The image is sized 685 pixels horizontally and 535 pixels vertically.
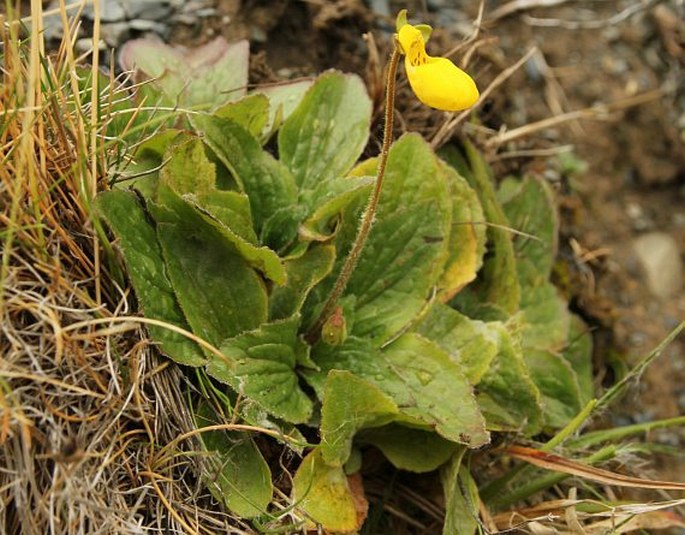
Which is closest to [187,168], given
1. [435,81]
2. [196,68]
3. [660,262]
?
[196,68]

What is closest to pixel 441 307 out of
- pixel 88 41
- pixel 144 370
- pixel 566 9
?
pixel 144 370

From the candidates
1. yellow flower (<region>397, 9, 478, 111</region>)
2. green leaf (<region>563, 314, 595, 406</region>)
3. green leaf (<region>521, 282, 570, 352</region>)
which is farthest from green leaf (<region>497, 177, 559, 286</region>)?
yellow flower (<region>397, 9, 478, 111</region>)

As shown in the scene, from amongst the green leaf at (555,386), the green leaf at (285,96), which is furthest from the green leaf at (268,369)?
the green leaf at (555,386)

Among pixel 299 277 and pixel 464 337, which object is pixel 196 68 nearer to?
pixel 299 277

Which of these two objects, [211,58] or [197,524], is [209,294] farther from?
[211,58]

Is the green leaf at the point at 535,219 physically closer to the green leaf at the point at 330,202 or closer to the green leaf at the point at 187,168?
the green leaf at the point at 330,202

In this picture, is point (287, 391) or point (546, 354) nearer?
point (287, 391)
